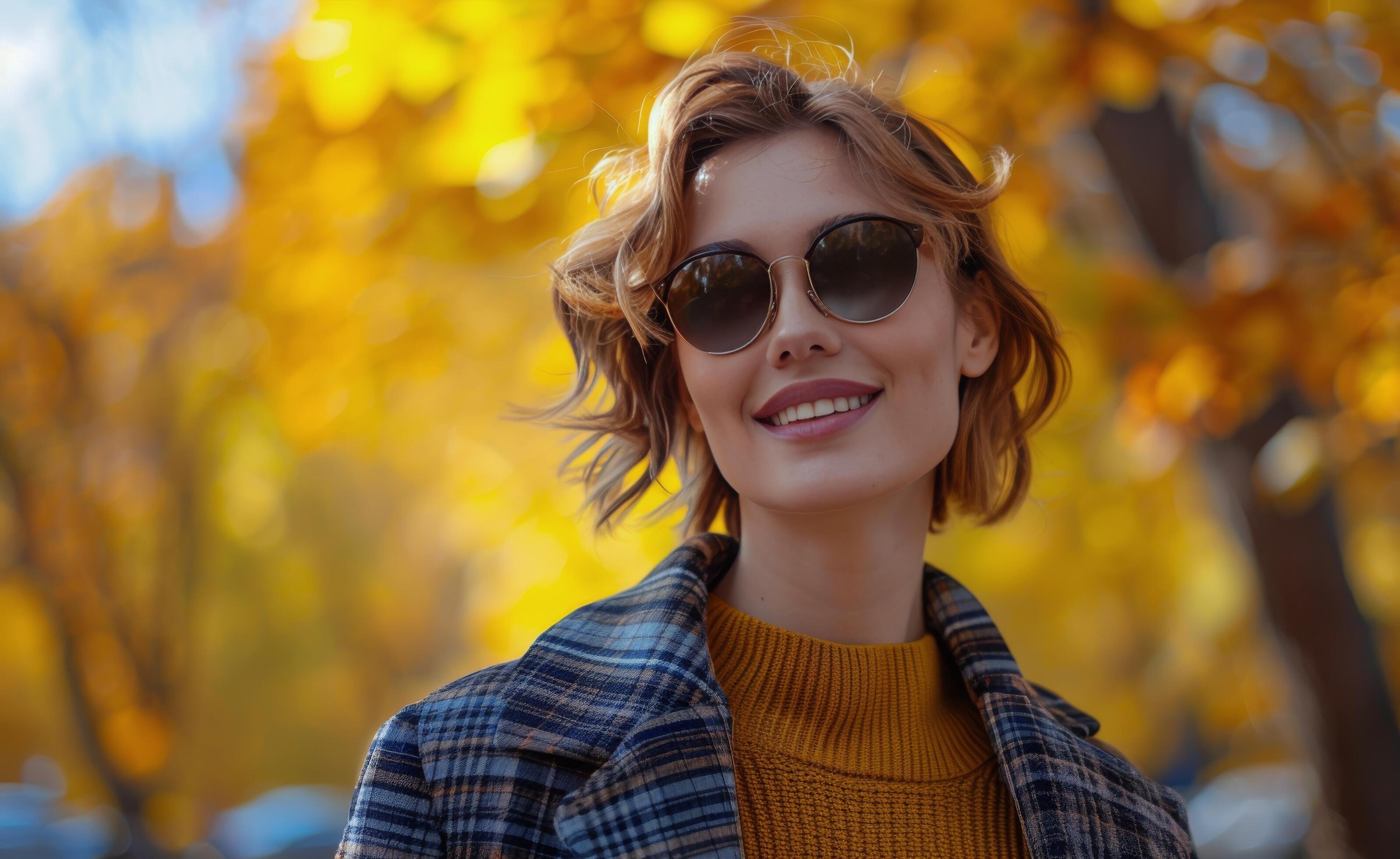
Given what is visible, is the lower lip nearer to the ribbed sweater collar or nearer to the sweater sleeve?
the ribbed sweater collar

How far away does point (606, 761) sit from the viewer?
151cm

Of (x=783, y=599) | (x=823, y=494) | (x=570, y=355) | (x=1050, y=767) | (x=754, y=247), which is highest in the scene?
(x=570, y=355)

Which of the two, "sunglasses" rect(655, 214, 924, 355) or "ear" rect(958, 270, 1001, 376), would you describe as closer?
"sunglasses" rect(655, 214, 924, 355)

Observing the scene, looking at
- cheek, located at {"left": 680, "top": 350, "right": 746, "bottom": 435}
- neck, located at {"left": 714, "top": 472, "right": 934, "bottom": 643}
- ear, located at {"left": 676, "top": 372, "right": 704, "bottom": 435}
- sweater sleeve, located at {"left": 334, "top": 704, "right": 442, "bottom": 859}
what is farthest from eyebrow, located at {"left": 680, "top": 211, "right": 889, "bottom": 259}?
sweater sleeve, located at {"left": 334, "top": 704, "right": 442, "bottom": 859}

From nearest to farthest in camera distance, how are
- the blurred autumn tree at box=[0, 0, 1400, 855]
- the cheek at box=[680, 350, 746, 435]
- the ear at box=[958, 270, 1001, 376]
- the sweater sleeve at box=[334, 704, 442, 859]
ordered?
1. the sweater sleeve at box=[334, 704, 442, 859]
2. the cheek at box=[680, 350, 746, 435]
3. the ear at box=[958, 270, 1001, 376]
4. the blurred autumn tree at box=[0, 0, 1400, 855]

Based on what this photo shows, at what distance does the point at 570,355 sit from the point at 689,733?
1.51m

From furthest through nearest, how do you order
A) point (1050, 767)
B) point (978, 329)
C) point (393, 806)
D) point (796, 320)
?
point (978, 329), point (1050, 767), point (796, 320), point (393, 806)

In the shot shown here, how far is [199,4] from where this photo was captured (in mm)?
4707

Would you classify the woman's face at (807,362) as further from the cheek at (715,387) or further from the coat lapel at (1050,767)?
the coat lapel at (1050,767)

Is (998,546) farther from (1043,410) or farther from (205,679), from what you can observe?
(205,679)

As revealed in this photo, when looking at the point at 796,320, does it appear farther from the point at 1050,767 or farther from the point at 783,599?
the point at 1050,767

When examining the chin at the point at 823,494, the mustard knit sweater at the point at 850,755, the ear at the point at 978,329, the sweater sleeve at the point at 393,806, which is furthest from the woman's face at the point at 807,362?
the sweater sleeve at the point at 393,806

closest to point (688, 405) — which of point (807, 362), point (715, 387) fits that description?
point (715, 387)

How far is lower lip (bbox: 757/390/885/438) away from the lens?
1671mm
